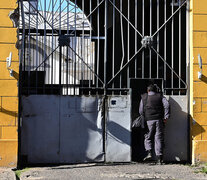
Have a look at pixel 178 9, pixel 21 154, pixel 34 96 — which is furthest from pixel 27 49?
pixel 178 9

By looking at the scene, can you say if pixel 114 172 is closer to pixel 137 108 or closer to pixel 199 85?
pixel 137 108

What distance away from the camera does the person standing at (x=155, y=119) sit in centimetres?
650

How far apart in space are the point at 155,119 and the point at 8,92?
9.13ft

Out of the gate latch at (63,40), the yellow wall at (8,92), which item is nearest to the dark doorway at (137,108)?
the gate latch at (63,40)

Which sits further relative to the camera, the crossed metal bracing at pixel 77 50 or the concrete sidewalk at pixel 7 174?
the crossed metal bracing at pixel 77 50

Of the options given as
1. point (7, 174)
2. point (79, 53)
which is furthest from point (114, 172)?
point (79, 53)

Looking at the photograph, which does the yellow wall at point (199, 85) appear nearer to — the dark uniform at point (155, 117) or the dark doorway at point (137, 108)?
the dark uniform at point (155, 117)

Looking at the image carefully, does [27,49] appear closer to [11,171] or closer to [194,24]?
[11,171]

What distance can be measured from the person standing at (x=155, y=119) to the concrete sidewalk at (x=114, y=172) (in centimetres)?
33

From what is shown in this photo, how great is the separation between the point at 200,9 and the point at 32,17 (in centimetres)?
333

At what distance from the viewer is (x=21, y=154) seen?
634cm

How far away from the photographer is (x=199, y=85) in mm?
6652

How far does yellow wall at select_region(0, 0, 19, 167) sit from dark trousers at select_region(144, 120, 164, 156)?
2472mm

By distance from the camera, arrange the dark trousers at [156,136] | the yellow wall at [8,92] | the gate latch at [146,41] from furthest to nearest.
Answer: the gate latch at [146,41], the dark trousers at [156,136], the yellow wall at [8,92]
